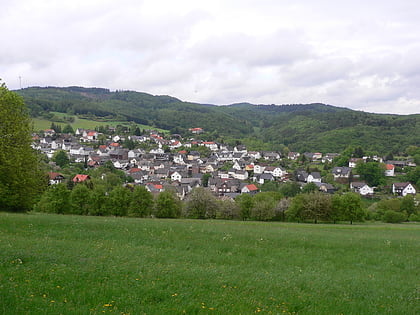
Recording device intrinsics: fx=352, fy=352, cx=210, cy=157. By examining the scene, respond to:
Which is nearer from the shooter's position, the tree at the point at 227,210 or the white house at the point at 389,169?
the tree at the point at 227,210

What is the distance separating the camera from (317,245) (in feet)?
57.5

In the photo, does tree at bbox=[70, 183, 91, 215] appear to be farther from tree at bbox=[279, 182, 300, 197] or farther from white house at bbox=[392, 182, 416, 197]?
white house at bbox=[392, 182, 416, 197]

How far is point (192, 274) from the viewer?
10.7 metres

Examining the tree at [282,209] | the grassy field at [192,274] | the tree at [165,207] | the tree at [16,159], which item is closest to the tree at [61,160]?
the tree at [165,207]

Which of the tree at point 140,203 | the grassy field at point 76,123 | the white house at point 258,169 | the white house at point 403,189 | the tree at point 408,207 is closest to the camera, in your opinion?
the tree at point 140,203

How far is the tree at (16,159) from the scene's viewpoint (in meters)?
19.1

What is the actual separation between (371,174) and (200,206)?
242 ft

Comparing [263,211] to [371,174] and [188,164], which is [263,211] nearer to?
[371,174]

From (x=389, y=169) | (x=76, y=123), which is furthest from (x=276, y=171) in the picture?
(x=76, y=123)

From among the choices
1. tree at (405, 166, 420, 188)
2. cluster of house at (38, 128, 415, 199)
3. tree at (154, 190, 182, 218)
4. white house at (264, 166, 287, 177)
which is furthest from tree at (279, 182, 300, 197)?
tree at (154, 190, 182, 218)

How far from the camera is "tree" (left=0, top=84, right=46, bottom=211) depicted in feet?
62.6

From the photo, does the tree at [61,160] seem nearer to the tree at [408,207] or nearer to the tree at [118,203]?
the tree at [118,203]

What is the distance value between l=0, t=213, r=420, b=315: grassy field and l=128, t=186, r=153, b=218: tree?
25.6 meters

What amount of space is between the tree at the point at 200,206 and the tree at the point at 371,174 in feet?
234
